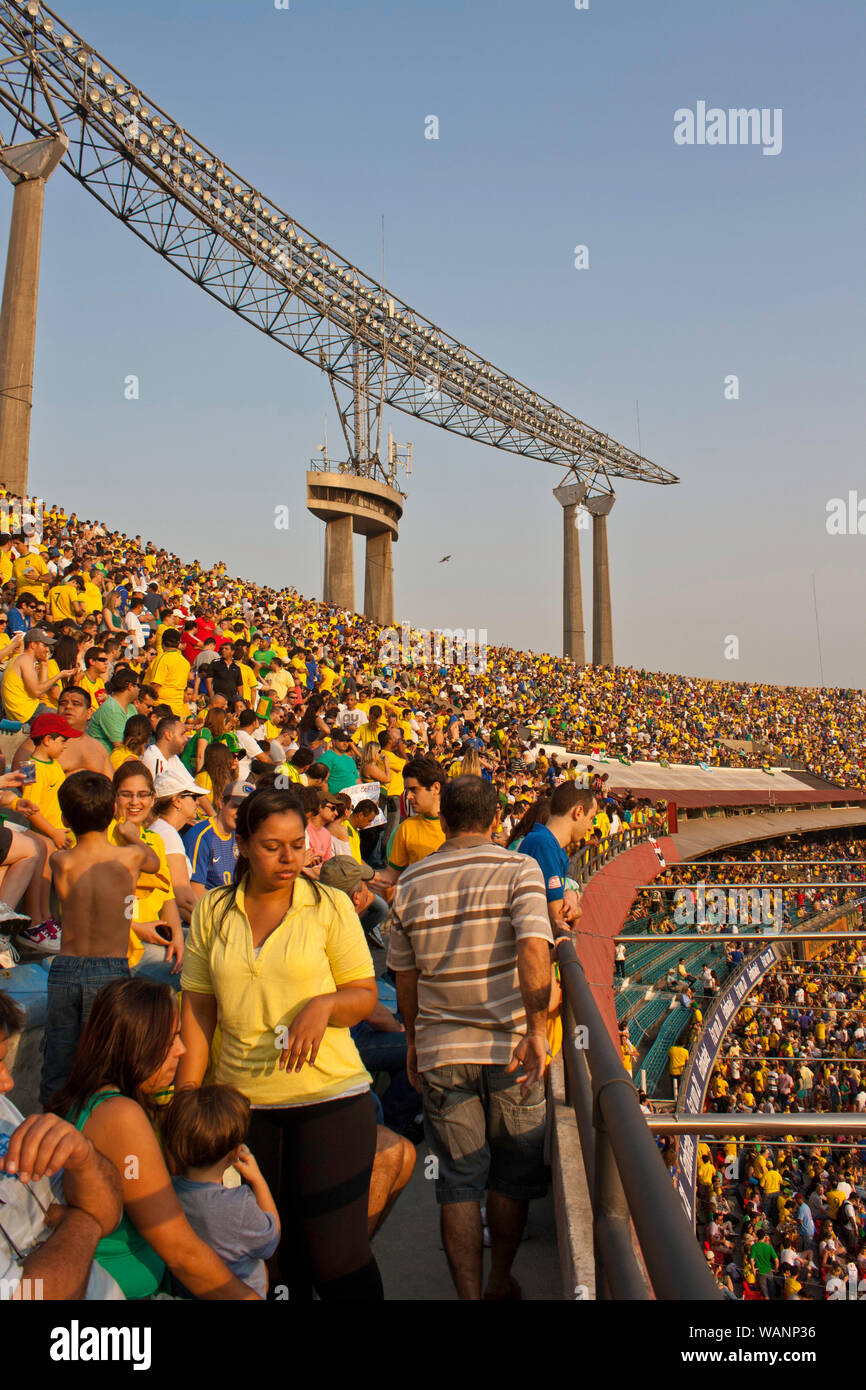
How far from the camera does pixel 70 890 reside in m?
3.70

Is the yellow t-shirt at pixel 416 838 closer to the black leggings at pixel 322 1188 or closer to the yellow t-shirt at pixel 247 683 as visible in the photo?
the black leggings at pixel 322 1188

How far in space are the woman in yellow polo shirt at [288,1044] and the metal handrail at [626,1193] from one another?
65cm

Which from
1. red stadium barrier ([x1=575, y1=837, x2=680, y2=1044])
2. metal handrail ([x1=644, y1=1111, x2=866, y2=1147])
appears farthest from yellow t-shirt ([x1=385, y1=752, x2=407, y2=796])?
metal handrail ([x1=644, y1=1111, x2=866, y2=1147])

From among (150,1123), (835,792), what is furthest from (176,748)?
(835,792)

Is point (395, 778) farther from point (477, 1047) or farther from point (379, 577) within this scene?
point (379, 577)

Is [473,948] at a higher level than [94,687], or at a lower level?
lower

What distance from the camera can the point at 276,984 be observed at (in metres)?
2.58

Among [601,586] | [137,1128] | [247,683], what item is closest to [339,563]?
[601,586]

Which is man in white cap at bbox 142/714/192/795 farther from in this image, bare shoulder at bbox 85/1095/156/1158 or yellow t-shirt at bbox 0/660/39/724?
bare shoulder at bbox 85/1095/156/1158

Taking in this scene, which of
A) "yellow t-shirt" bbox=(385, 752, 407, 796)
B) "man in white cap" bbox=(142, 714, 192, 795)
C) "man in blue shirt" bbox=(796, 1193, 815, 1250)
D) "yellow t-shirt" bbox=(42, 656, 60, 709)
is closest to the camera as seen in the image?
"man in white cap" bbox=(142, 714, 192, 795)

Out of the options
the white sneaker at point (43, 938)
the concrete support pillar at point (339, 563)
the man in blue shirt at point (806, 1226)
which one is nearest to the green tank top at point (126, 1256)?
the white sneaker at point (43, 938)

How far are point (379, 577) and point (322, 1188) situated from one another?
4117 centimetres

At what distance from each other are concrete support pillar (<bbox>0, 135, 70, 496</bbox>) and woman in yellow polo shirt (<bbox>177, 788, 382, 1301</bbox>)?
70.1 ft

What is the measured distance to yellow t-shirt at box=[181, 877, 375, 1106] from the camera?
258 cm
